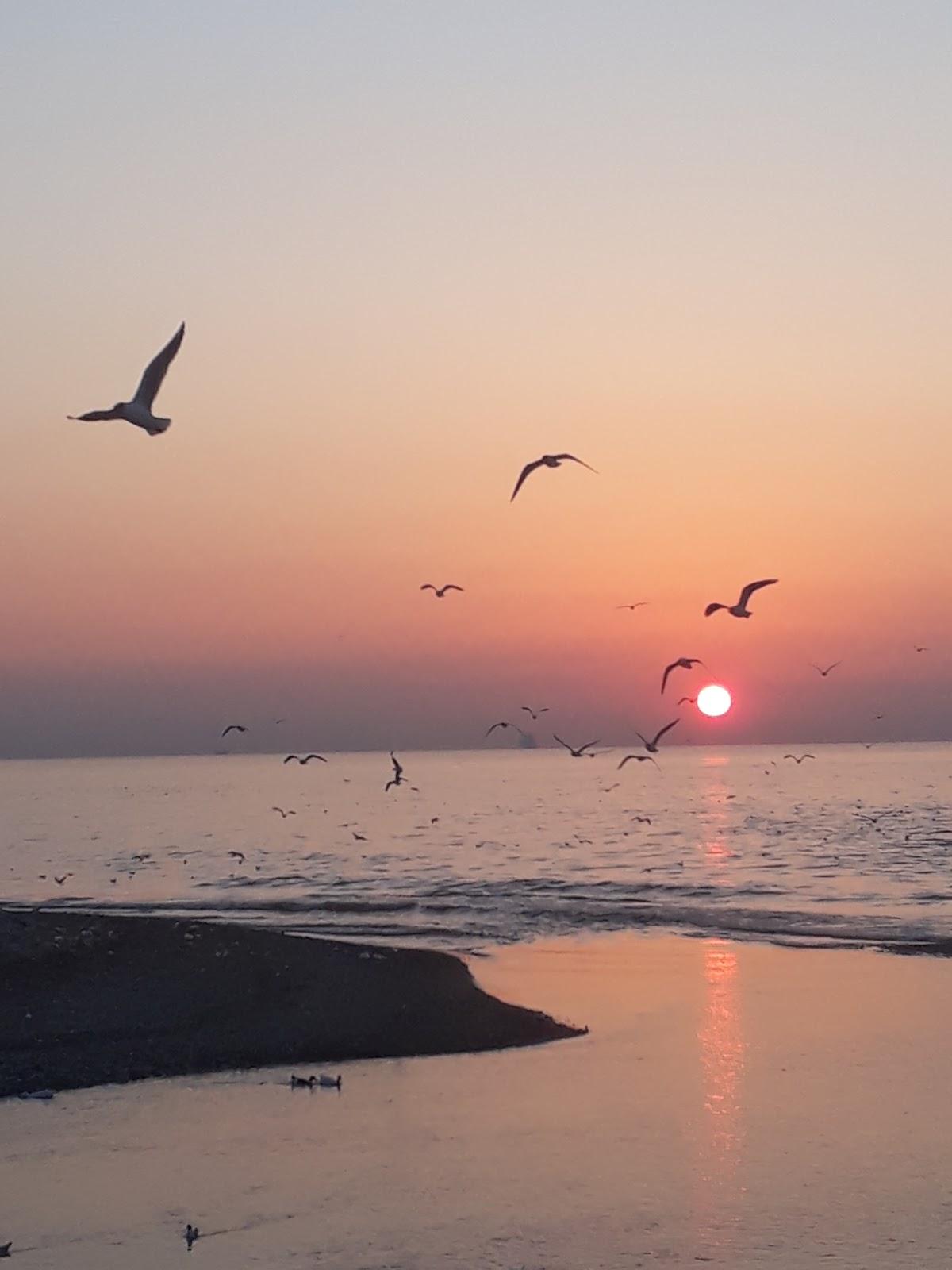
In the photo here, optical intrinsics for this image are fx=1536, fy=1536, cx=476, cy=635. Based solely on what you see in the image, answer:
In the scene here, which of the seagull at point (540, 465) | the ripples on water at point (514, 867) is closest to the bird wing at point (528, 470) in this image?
the seagull at point (540, 465)

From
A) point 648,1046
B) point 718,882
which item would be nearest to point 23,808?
point 718,882

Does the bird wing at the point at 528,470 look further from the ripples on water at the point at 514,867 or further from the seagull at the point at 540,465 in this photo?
the ripples on water at the point at 514,867

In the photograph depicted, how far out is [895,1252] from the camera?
1308cm

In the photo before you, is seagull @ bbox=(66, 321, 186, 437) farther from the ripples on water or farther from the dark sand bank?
the ripples on water

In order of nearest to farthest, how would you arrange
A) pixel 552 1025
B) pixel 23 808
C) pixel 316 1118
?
pixel 316 1118
pixel 552 1025
pixel 23 808

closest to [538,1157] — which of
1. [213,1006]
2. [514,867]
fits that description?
[213,1006]

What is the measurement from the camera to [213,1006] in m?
23.5

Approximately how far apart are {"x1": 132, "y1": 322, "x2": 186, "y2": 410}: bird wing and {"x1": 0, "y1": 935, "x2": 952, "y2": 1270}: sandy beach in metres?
8.00

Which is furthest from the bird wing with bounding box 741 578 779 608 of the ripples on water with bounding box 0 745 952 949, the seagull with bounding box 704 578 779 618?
the ripples on water with bounding box 0 745 952 949

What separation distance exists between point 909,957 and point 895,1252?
779 inches

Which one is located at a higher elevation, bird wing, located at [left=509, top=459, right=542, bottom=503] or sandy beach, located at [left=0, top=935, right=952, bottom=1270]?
bird wing, located at [left=509, top=459, right=542, bottom=503]

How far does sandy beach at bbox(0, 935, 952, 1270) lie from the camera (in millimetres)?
13477

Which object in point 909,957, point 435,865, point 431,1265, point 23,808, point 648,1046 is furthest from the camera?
point 23,808

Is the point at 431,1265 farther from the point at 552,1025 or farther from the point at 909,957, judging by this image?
the point at 909,957
